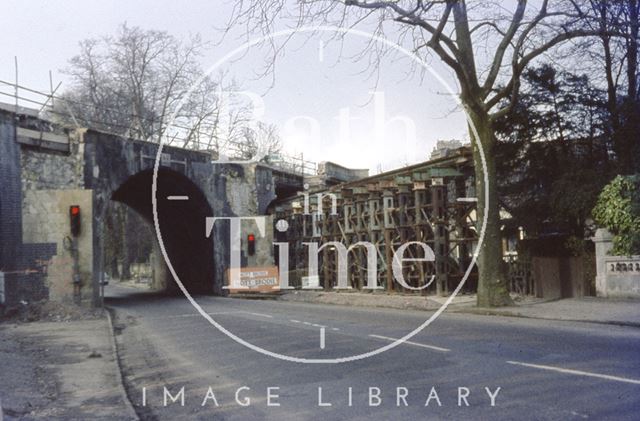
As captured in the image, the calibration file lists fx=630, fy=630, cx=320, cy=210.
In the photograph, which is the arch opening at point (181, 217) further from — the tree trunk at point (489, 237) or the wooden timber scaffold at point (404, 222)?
the tree trunk at point (489, 237)

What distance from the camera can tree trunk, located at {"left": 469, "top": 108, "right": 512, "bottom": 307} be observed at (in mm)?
15703

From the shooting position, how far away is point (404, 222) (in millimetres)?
22078

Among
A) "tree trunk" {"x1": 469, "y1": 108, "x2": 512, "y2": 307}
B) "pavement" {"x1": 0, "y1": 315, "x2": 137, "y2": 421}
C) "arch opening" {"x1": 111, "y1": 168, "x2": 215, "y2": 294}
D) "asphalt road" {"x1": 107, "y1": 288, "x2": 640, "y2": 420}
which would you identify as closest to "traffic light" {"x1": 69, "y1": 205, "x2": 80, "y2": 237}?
"pavement" {"x1": 0, "y1": 315, "x2": 137, "y2": 421}

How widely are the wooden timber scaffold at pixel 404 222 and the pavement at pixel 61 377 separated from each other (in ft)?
35.7

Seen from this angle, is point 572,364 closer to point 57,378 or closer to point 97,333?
point 57,378

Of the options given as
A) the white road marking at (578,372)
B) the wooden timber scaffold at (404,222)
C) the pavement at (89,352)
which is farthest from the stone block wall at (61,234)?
the white road marking at (578,372)

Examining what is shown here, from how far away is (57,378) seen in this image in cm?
834

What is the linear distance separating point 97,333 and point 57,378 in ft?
18.9

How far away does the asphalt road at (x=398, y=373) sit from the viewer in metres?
5.84

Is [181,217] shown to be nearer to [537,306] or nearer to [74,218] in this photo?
[74,218]

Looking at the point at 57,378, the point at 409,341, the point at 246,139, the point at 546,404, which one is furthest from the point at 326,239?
the point at 546,404

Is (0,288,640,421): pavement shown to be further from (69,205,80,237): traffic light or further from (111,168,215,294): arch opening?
(111,168,215,294): arch opening

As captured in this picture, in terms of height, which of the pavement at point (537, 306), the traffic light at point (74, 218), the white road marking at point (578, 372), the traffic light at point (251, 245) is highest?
the traffic light at point (74, 218)

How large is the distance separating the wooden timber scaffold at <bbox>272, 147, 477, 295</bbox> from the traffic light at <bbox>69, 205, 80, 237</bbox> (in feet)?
33.5
